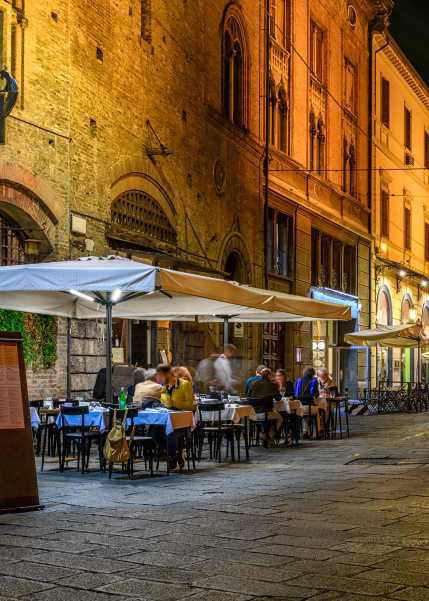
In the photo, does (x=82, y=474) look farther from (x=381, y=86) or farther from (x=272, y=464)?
(x=381, y=86)

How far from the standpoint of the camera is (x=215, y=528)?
8445mm

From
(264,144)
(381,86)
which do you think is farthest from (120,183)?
(381,86)

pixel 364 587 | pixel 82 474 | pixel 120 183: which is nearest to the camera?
pixel 364 587

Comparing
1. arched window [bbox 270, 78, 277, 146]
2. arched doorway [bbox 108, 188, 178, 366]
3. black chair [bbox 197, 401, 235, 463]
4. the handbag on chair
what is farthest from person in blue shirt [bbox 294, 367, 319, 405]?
arched window [bbox 270, 78, 277, 146]

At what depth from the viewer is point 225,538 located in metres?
7.96

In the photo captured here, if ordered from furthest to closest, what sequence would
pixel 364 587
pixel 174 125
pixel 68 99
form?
pixel 174 125
pixel 68 99
pixel 364 587

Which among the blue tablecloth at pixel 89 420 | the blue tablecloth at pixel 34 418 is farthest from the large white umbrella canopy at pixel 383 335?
the blue tablecloth at pixel 89 420

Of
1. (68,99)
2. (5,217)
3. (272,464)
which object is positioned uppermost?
(68,99)

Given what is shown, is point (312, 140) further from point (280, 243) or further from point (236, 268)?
point (236, 268)

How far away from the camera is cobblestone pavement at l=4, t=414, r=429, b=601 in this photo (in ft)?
20.6

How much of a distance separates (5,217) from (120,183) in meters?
3.42

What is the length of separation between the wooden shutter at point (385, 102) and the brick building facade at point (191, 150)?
3475 mm

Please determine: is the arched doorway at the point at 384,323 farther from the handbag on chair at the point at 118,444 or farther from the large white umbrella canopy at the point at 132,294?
the handbag on chair at the point at 118,444

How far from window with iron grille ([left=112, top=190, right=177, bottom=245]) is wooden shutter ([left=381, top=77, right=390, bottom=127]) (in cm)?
2091
